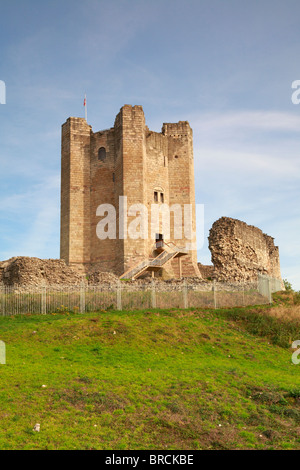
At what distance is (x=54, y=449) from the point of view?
845cm

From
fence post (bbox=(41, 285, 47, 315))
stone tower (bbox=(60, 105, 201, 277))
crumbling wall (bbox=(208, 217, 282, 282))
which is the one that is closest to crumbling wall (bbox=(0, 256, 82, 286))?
fence post (bbox=(41, 285, 47, 315))

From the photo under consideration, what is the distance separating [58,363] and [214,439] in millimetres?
5308

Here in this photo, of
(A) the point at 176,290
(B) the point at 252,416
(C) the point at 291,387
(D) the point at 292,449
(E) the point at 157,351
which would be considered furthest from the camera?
(A) the point at 176,290

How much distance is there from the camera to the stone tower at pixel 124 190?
3722 cm

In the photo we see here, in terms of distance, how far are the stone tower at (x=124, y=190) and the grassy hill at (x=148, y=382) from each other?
18.3 metres

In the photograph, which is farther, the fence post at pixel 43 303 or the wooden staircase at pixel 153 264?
the wooden staircase at pixel 153 264

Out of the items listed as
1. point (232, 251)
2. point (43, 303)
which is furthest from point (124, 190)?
point (43, 303)

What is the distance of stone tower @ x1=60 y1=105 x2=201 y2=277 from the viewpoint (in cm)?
3722

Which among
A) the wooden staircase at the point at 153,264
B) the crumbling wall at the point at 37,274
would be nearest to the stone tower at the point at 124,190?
the wooden staircase at the point at 153,264

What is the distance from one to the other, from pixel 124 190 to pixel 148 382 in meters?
26.3

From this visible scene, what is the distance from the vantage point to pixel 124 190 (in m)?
37.2

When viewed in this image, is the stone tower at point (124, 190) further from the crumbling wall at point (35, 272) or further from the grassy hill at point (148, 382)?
the grassy hill at point (148, 382)
